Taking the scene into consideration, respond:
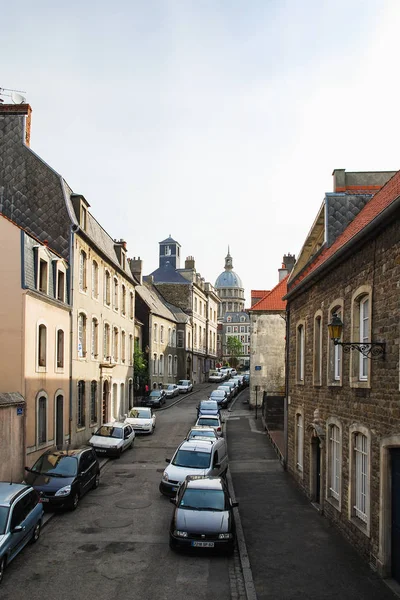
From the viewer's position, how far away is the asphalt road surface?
37.2 ft

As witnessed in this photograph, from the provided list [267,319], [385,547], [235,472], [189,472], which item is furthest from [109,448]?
[267,319]

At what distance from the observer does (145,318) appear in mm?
53469

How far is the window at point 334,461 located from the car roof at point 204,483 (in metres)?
3.02

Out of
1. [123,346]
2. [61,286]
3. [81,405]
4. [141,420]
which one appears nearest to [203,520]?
[61,286]

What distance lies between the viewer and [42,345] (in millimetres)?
23219

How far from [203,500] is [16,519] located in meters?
4.45

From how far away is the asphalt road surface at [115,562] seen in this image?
446 inches

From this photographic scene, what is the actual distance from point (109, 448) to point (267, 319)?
20201mm

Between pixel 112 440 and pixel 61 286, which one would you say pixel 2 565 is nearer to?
pixel 112 440

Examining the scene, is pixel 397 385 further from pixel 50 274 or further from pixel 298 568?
pixel 50 274

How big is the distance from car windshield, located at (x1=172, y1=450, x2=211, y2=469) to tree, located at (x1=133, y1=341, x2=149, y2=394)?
25867 mm

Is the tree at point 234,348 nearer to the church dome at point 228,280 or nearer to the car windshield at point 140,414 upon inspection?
the church dome at point 228,280

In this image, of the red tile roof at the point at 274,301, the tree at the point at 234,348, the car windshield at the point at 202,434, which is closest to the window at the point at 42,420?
the car windshield at the point at 202,434

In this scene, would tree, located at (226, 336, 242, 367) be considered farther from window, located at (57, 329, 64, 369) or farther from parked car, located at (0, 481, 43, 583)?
parked car, located at (0, 481, 43, 583)
